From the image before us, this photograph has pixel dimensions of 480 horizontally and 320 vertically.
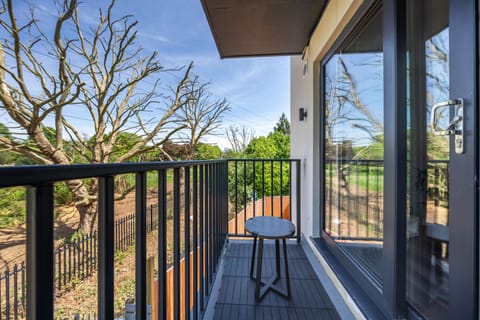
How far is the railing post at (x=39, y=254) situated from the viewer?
387 millimetres

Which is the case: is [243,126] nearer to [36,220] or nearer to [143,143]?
[143,143]

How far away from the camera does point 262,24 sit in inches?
98.4

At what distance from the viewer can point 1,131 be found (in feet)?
14.3

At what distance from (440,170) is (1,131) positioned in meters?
6.35

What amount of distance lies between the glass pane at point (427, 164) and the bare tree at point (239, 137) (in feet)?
32.1

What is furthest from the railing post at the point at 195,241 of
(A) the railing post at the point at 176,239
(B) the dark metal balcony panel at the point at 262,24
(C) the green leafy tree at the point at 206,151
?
(C) the green leafy tree at the point at 206,151

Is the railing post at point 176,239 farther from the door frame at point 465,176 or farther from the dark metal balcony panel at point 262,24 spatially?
the dark metal balcony panel at point 262,24

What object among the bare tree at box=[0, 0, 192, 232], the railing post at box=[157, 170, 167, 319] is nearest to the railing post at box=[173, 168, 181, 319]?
the railing post at box=[157, 170, 167, 319]

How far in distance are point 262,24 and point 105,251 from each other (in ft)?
8.60

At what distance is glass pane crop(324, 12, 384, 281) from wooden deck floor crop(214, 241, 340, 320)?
16.1 inches

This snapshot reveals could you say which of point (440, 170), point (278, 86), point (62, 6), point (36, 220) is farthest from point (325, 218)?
point (278, 86)

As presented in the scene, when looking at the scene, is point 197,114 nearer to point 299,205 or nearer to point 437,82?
point 299,205

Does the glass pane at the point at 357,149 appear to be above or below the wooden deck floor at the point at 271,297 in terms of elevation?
above

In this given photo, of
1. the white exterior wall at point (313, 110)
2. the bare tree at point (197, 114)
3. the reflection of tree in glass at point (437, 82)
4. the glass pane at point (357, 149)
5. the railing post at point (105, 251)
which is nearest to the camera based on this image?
the railing post at point (105, 251)
